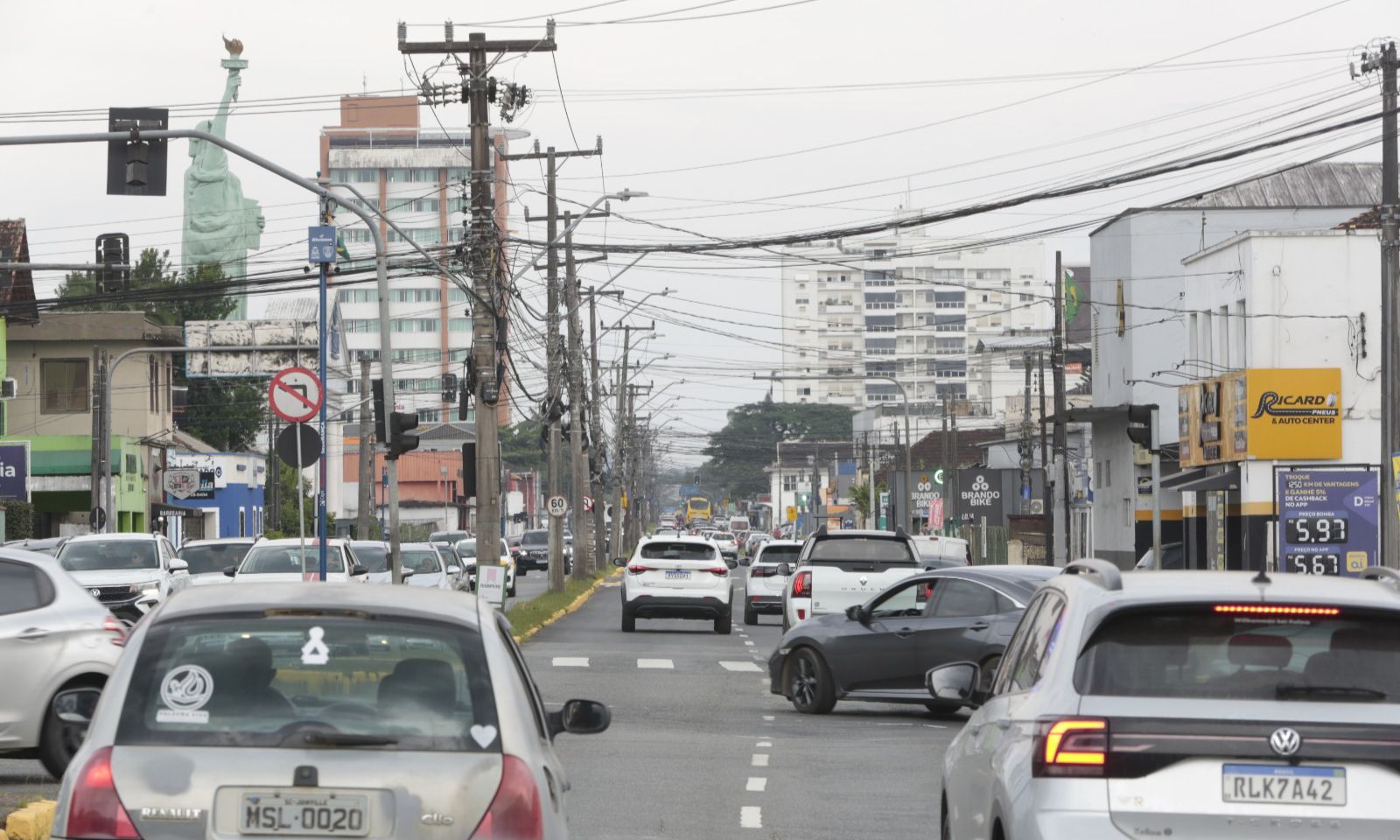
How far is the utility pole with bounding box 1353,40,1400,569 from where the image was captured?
94.4 feet

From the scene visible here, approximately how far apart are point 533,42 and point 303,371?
37.1ft

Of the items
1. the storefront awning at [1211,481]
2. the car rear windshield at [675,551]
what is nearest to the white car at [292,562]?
Result: the car rear windshield at [675,551]

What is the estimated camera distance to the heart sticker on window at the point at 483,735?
20.1 feet

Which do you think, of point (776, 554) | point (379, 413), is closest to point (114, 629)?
point (379, 413)

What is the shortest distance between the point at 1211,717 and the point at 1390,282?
24.2 metres

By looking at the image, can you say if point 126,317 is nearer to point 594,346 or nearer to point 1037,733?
point 594,346

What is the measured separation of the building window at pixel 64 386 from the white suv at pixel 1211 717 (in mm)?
65989

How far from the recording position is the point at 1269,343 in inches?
1750

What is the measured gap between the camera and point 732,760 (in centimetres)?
1526

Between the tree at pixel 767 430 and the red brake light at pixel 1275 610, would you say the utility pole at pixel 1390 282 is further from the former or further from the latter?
the tree at pixel 767 430

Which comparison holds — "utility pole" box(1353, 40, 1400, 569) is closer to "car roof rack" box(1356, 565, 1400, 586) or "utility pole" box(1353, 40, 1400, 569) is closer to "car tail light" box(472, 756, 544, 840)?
"car roof rack" box(1356, 565, 1400, 586)

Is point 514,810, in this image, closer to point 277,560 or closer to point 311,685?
point 311,685

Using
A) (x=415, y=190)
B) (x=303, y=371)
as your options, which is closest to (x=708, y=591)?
(x=303, y=371)

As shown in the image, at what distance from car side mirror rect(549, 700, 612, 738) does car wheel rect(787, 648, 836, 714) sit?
11333 millimetres
